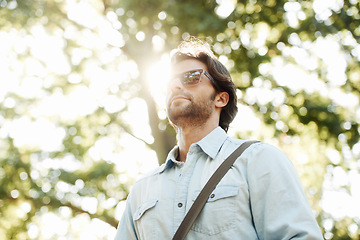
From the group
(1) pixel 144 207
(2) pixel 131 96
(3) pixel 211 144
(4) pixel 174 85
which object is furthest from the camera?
(2) pixel 131 96

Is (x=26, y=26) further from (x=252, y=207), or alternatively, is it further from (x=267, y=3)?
(x=252, y=207)

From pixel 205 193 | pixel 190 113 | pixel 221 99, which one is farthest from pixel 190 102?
pixel 205 193

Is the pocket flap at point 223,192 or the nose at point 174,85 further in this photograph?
the nose at point 174,85

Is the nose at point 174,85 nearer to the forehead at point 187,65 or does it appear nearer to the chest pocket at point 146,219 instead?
the forehead at point 187,65

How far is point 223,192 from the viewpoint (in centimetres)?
194

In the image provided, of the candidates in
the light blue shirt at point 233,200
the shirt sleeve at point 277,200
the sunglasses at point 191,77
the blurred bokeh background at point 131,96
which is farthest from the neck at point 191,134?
the blurred bokeh background at point 131,96

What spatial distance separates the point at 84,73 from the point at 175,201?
7434 millimetres

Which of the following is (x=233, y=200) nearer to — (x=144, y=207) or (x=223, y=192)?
Answer: (x=223, y=192)

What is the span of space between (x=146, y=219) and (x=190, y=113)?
688 millimetres

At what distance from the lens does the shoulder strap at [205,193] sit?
6.23 feet

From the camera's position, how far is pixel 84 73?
9062mm

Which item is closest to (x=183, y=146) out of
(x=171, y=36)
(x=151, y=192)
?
(x=151, y=192)

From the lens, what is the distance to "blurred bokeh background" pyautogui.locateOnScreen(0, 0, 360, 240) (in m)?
7.38

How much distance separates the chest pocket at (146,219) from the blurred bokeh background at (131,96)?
5.08 m
